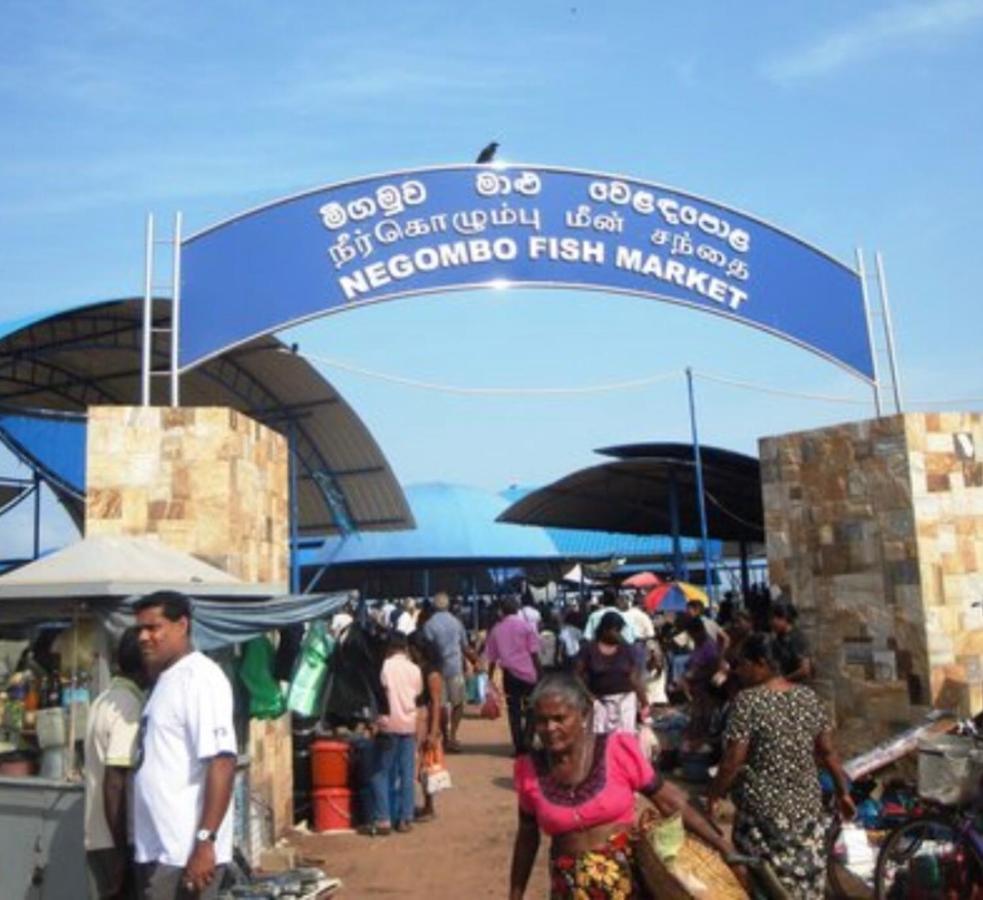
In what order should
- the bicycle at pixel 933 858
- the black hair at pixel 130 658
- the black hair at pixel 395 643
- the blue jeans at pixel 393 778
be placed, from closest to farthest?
the black hair at pixel 130 658 → the bicycle at pixel 933 858 → the blue jeans at pixel 393 778 → the black hair at pixel 395 643

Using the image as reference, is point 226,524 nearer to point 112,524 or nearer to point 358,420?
point 112,524

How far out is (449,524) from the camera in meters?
39.9

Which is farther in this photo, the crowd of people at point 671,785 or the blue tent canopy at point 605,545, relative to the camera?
the blue tent canopy at point 605,545

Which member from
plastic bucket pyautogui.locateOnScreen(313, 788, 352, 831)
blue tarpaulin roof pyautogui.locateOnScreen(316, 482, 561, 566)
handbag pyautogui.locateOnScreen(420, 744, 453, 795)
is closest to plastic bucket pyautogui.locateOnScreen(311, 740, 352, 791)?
plastic bucket pyautogui.locateOnScreen(313, 788, 352, 831)

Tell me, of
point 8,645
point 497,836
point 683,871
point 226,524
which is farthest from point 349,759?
point 683,871

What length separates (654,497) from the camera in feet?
70.6

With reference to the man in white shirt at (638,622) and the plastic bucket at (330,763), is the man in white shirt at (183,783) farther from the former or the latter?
the man in white shirt at (638,622)

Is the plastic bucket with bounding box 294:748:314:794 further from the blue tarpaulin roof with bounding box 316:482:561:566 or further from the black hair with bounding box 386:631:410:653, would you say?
the blue tarpaulin roof with bounding box 316:482:561:566

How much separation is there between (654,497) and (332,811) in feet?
42.2

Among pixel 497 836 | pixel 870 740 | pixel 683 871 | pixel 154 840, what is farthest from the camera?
pixel 870 740

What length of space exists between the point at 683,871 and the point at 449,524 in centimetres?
3637

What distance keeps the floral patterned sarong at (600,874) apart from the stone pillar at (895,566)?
6.48 meters

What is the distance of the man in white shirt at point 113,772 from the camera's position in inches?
189

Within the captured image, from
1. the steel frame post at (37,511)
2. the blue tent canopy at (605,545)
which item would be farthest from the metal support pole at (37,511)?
the blue tent canopy at (605,545)
